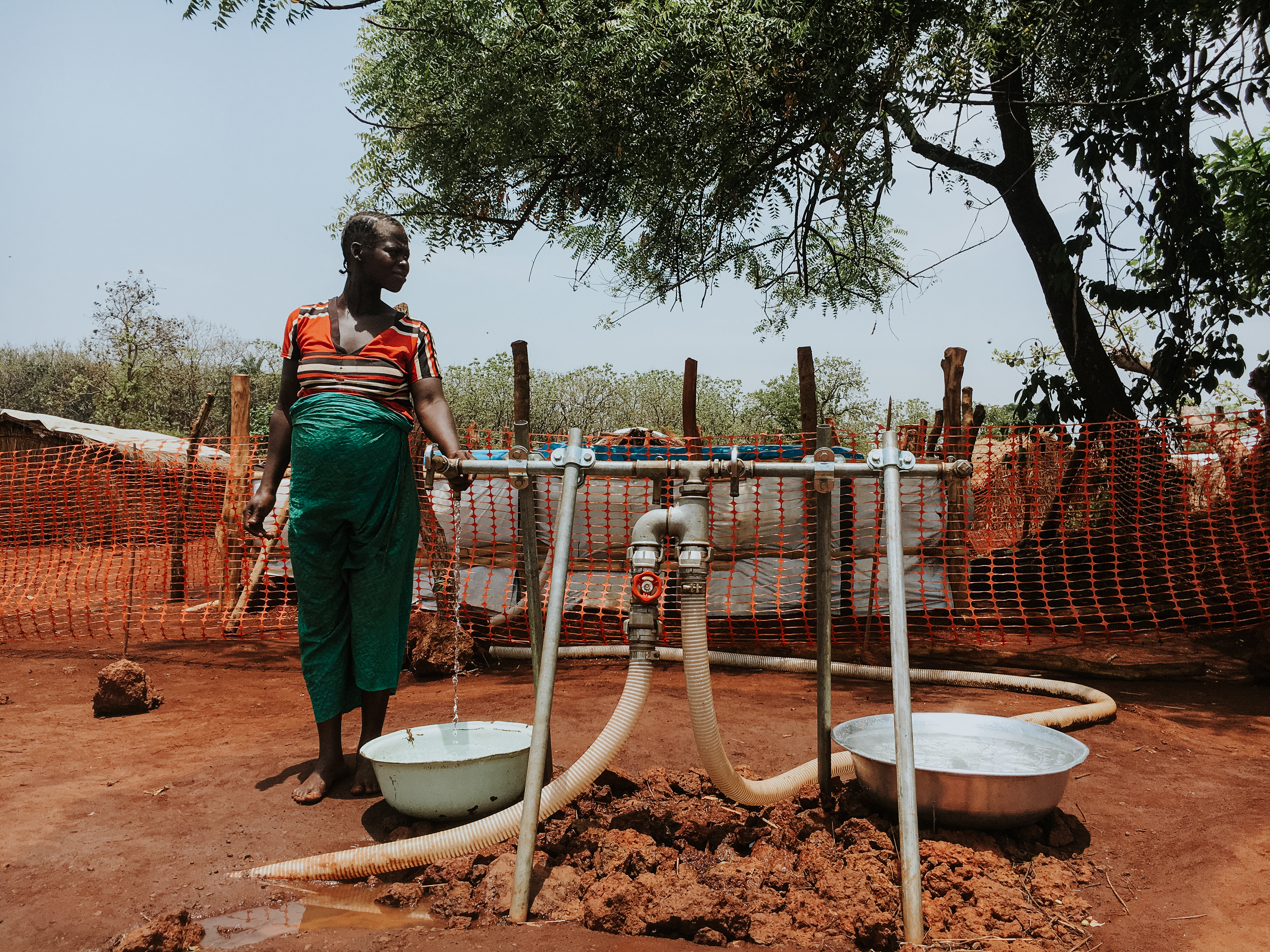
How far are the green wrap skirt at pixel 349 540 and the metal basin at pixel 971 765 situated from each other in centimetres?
154

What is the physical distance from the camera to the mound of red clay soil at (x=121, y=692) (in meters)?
4.14

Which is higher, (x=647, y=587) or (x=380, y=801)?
(x=647, y=587)

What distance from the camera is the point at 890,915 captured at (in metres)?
2.04

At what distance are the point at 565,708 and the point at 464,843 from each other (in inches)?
69.1

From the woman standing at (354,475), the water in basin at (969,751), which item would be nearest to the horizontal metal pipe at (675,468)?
the woman standing at (354,475)

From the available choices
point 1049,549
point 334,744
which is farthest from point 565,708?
point 1049,549

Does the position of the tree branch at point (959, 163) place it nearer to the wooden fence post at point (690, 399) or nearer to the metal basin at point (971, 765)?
the wooden fence post at point (690, 399)

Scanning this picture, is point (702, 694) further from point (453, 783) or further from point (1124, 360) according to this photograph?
point (1124, 360)

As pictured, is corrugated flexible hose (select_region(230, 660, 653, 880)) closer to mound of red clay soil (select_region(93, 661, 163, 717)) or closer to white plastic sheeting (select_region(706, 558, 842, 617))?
mound of red clay soil (select_region(93, 661, 163, 717))

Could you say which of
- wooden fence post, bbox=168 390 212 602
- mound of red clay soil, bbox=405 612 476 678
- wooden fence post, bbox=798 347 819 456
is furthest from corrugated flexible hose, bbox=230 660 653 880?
wooden fence post, bbox=168 390 212 602

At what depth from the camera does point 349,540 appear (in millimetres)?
2896

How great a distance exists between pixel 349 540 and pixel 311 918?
1173 millimetres

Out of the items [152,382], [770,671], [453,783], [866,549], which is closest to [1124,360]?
[866,549]

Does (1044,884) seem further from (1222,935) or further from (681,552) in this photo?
(681,552)
